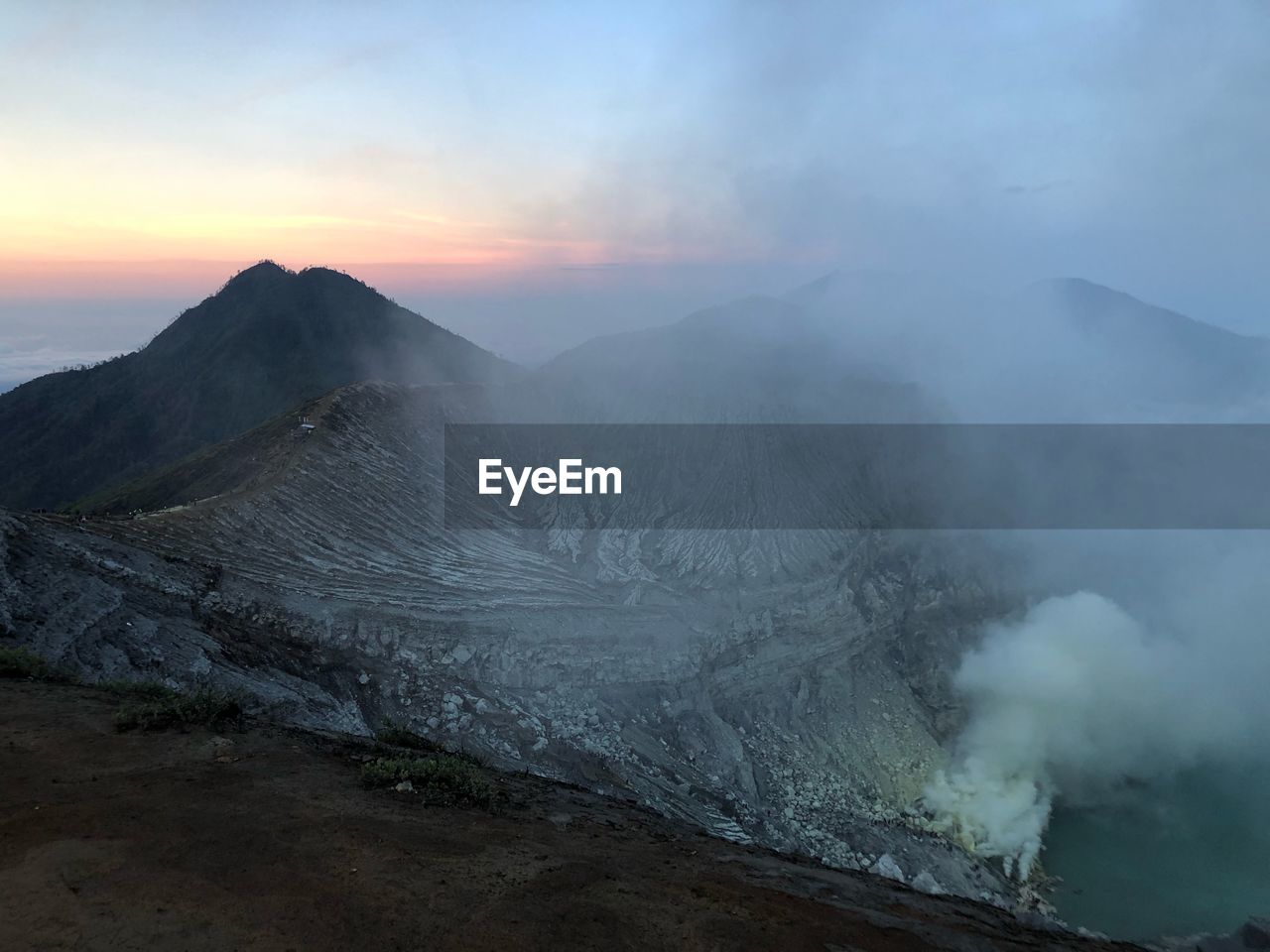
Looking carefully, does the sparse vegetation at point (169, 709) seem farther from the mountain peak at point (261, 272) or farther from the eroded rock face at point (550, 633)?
the mountain peak at point (261, 272)

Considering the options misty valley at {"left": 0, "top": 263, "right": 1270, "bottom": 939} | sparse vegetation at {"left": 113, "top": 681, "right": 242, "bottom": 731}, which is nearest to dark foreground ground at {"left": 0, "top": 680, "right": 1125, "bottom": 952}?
sparse vegetation at {"left": 113, "top": 681, "right": 242, "bottom": 731}

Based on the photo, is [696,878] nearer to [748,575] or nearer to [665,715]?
[665,715]

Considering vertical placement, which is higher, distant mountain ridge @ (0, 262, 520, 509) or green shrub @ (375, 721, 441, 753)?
distant mountain ridge @ (0, 262, 520, 509)

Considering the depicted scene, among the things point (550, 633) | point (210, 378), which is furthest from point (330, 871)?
point (210, 378)

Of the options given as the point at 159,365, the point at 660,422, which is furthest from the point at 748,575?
the point at 159,365

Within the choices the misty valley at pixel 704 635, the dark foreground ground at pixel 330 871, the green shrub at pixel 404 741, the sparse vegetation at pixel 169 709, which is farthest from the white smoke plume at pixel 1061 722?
the sparse vegetation at pixel 169 709

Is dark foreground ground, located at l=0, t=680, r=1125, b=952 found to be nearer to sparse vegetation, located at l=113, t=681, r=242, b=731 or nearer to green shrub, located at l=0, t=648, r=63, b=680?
sparse vegetation, located at l=113, t=681, r=242, b=731

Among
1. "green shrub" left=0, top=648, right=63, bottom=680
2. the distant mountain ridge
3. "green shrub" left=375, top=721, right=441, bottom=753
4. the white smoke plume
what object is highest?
the distant mountain ridge
